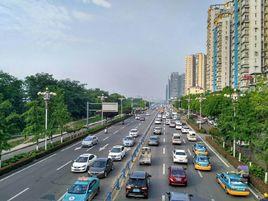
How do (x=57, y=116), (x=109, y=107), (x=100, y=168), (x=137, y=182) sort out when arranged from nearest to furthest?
(x=137, y=182) < (x=100, y=168) < (x=57, y=116) < (x=109, y=107)

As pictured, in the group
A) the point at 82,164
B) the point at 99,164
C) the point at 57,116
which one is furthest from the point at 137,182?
the point at 57,116

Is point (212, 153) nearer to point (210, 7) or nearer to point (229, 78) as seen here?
point (229, 78)

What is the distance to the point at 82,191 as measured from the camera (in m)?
20.5

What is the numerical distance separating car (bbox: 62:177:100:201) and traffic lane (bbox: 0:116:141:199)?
565cm

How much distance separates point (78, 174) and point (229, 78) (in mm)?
113384

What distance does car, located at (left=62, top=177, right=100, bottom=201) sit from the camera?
19.8m

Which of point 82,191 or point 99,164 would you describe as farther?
point 99,164

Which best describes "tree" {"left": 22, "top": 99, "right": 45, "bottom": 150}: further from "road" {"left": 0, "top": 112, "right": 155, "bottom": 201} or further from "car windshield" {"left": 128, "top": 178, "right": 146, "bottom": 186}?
"car windshield" {"left": 128, "top": 178, "right": 146, "bottom": 186}

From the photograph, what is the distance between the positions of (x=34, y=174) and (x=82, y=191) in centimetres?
1115

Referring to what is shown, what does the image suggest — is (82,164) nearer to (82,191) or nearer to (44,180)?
(44,180)

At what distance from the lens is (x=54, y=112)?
2067 inches

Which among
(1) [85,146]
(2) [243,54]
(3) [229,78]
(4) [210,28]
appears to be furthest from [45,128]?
(4) [210,28]

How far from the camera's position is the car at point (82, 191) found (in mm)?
19812

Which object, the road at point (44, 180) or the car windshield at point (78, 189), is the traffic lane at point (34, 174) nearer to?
the road at point (44, 180)
